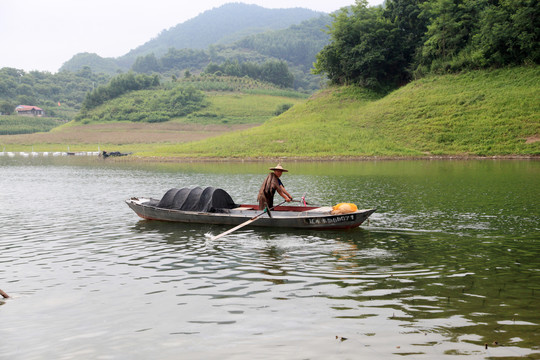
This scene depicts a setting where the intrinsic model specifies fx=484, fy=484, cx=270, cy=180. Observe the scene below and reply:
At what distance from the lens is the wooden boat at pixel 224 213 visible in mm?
19469

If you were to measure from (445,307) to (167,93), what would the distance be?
14817 centimetres

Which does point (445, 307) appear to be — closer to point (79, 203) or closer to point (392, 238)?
point (392, 238)

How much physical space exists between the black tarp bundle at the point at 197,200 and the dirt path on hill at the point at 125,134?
261 ft

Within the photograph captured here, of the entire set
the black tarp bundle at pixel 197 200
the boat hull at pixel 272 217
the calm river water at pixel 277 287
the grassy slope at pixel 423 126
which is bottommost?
the calm river water at pixel 277 287

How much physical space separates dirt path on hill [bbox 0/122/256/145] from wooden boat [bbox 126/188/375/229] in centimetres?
7943

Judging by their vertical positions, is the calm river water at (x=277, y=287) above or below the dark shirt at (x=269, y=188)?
below

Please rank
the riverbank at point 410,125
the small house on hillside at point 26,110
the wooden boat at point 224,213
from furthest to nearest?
the small house on hillside at point 26,110
the riverbank at point 410,125
the wooden boat at point 224,213

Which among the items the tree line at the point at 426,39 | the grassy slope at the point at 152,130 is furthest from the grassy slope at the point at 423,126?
the grassy slope at the point at 152,130

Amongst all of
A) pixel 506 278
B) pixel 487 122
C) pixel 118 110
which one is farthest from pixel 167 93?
pixel 506 278

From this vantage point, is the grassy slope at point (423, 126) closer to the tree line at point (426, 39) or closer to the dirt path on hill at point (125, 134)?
the tree line at point (426, 39)

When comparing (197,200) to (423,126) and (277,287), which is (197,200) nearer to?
(277,287)

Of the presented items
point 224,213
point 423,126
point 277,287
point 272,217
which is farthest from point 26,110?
point 277,287

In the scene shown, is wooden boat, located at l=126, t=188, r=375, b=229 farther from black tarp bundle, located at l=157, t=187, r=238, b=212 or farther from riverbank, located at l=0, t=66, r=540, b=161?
riverbank, located at l=0, t=66, r=540, b=161

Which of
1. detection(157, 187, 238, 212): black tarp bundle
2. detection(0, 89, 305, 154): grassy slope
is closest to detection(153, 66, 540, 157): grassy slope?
detection(0, 89, 305, 154): grassy slope
